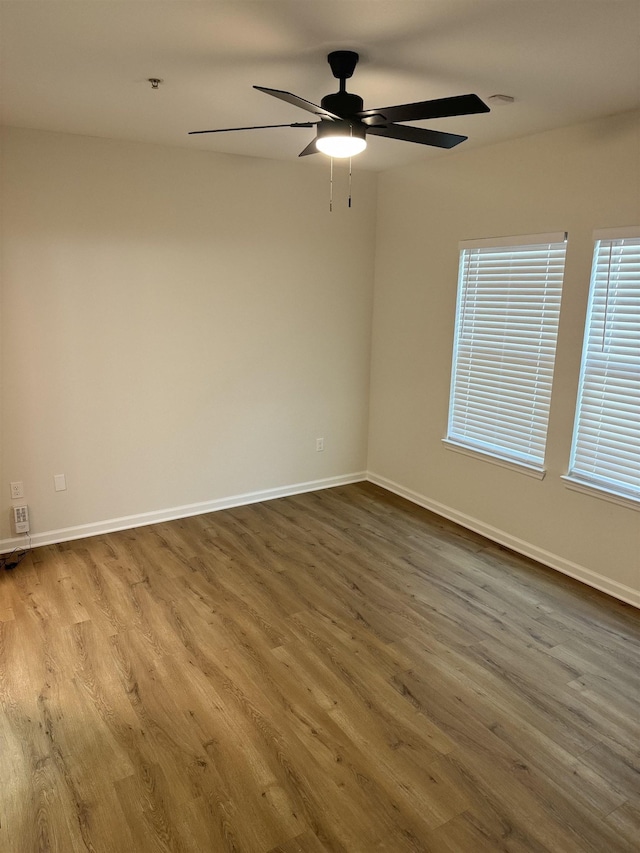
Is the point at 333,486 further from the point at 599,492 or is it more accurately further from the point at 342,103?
the point at 342,103

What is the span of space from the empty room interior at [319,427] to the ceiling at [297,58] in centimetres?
2

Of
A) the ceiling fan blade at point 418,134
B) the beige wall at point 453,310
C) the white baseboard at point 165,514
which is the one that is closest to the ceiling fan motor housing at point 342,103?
the ceiling fan blade at point 418,134

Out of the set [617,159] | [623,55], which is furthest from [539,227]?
[623,55]

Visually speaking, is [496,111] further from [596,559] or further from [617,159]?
[596,559]

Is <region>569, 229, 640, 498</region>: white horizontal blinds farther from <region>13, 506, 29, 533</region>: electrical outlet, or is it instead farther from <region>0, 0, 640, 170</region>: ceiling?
<region>13, 506, 29, 533</region>: electrical outlet

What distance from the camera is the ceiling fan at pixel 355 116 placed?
207 centimetres

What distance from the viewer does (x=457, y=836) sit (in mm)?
1883

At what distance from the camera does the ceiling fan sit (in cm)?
207

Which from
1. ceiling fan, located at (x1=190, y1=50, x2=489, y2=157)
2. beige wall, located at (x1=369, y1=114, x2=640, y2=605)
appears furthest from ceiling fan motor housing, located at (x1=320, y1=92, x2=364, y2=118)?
beige wall, located at (x1=369, y1=114, x2=640, y2=605)

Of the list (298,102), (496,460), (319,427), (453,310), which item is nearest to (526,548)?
(496,460)

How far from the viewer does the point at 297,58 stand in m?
2.36

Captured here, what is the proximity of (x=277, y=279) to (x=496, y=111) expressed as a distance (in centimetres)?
197

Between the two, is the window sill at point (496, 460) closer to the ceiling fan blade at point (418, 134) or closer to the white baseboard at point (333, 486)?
the white baseboard at point (333, 486)

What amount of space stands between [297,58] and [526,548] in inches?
121
